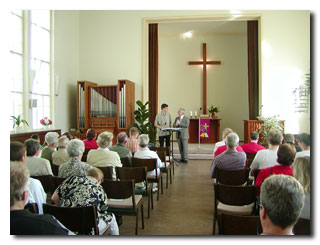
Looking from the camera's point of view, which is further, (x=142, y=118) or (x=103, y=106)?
(x=142, y=118)

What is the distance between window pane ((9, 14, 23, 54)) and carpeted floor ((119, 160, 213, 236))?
4402mm

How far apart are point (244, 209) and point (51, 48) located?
21.9 feet

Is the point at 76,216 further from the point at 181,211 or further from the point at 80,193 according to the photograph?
the point at 181,211

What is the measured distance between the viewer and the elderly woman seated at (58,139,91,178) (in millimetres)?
3033

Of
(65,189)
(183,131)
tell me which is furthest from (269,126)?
(65,189)

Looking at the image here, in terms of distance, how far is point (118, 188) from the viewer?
291 cm

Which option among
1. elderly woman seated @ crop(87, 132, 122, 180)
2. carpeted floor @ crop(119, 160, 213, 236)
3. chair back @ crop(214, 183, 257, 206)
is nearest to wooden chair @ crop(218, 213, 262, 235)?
chair back @ crop(214, 183, 257, 206)

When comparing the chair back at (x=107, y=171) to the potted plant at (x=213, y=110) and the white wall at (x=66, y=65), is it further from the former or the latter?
the potted plant at (x=213, y=110)

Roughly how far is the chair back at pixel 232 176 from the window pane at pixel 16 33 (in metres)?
5.16

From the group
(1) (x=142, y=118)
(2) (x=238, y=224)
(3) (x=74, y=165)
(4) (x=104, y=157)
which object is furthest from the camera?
(1) (x=142, y=118)

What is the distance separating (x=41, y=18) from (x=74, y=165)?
5624mm

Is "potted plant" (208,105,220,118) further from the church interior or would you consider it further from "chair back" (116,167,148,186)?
"chair back" (116,167,148,186)
